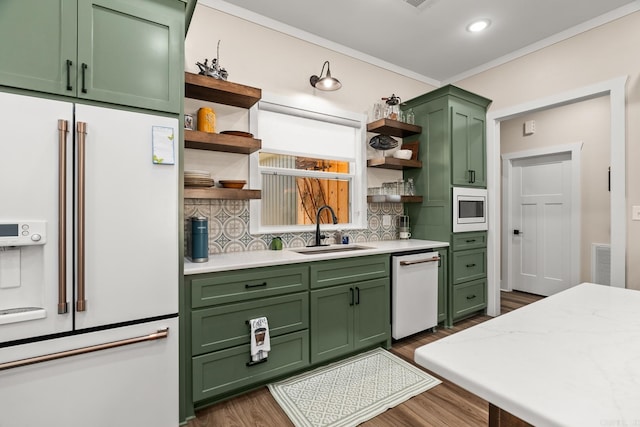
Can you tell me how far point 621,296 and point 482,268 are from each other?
7.83ft

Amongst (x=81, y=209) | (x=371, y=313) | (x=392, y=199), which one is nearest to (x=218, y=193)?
(x=81, y=209)

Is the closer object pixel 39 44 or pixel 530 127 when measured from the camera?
pixel 39 44

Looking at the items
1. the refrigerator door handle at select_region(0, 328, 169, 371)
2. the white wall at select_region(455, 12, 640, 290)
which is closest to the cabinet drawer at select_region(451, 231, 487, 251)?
the white wall at select_region(455, 12, 640, 290)

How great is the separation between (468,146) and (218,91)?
2700 millimetres

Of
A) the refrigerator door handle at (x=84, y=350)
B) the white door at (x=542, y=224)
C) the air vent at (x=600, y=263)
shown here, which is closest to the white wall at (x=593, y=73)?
the air vent at (x=600, y=263)

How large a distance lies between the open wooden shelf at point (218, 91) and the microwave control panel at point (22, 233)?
4.09 feet

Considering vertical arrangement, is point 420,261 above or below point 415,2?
below

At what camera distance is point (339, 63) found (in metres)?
3.24

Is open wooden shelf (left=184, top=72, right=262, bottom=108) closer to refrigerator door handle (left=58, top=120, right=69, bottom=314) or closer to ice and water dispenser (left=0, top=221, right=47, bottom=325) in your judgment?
refrigerator door handle (left=58, top=120, right=69, bottom=314)

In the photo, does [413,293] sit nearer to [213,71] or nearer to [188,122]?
[188,122]

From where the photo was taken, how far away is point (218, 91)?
2.29 m

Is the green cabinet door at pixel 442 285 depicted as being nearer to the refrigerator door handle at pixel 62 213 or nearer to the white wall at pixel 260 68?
the white wall at pixel 260 68

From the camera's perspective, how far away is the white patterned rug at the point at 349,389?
1.88 meters

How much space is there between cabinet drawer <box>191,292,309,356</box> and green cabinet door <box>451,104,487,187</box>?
2193 mm
